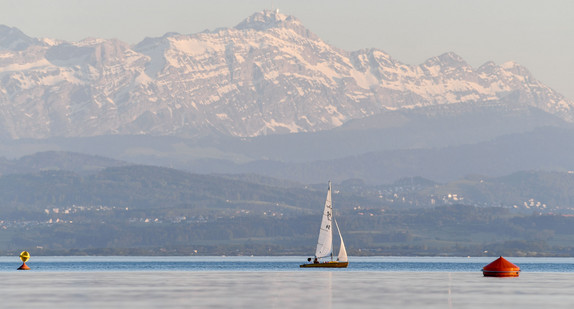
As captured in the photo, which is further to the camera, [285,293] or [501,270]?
[501,270]

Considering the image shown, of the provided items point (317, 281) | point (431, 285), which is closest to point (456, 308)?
point (431, 285)

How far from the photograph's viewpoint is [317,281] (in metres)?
177

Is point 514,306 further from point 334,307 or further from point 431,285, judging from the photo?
point 431,285

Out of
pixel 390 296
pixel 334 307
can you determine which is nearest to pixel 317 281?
pixel 390 296

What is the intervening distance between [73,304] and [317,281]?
5487 centimetres

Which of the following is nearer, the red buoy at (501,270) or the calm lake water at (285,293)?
the calm lake water at (285,293)

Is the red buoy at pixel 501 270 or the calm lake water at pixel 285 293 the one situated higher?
the red buoy at pixel 501 270

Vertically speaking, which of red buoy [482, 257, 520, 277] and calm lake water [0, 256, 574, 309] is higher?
red buoy [482, 257, 520, 277]

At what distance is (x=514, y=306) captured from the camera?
12550 cm

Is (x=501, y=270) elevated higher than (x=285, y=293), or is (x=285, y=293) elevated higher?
(x=501, y=270)

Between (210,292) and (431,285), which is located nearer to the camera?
(210,292)

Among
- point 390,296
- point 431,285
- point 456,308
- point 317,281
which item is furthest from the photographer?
point 317,281

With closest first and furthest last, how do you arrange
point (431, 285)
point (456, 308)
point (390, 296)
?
point (456, 308)
point (390, 296)
point (431, 285)

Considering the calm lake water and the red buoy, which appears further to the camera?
the red buoy
